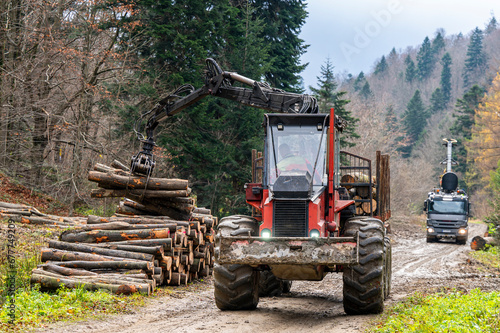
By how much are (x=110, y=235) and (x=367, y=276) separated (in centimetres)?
619

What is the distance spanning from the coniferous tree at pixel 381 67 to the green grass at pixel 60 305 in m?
102

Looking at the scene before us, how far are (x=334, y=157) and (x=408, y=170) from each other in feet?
165

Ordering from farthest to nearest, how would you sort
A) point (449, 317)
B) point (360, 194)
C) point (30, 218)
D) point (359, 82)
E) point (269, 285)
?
point (359, 82) → point (30, 218) → point (360, 194) → point (269, 285) → point (449, 317)

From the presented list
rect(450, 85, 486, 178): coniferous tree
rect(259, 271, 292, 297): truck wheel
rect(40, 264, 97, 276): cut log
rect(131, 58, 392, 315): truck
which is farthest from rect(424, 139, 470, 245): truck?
rect(450, 85, 486, 178): coniferous tree

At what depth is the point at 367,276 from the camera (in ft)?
27.9

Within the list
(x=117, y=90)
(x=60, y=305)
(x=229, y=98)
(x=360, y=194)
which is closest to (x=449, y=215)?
(x=360, y=194)

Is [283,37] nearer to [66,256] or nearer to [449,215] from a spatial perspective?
[449,215]

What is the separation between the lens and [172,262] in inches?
510

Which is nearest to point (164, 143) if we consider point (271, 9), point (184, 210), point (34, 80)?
point (34, 80)

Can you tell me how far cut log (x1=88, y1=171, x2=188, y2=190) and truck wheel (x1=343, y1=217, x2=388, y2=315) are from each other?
5.82 metres

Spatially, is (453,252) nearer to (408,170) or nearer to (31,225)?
(31,225)

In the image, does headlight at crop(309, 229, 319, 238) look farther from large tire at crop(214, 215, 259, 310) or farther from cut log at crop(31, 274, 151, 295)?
cut log at crop(31, 274, 151, 295)

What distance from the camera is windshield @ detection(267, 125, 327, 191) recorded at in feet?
30.8

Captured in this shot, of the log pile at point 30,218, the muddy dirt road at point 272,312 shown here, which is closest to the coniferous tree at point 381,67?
the muddy dirt road at point 272,312
